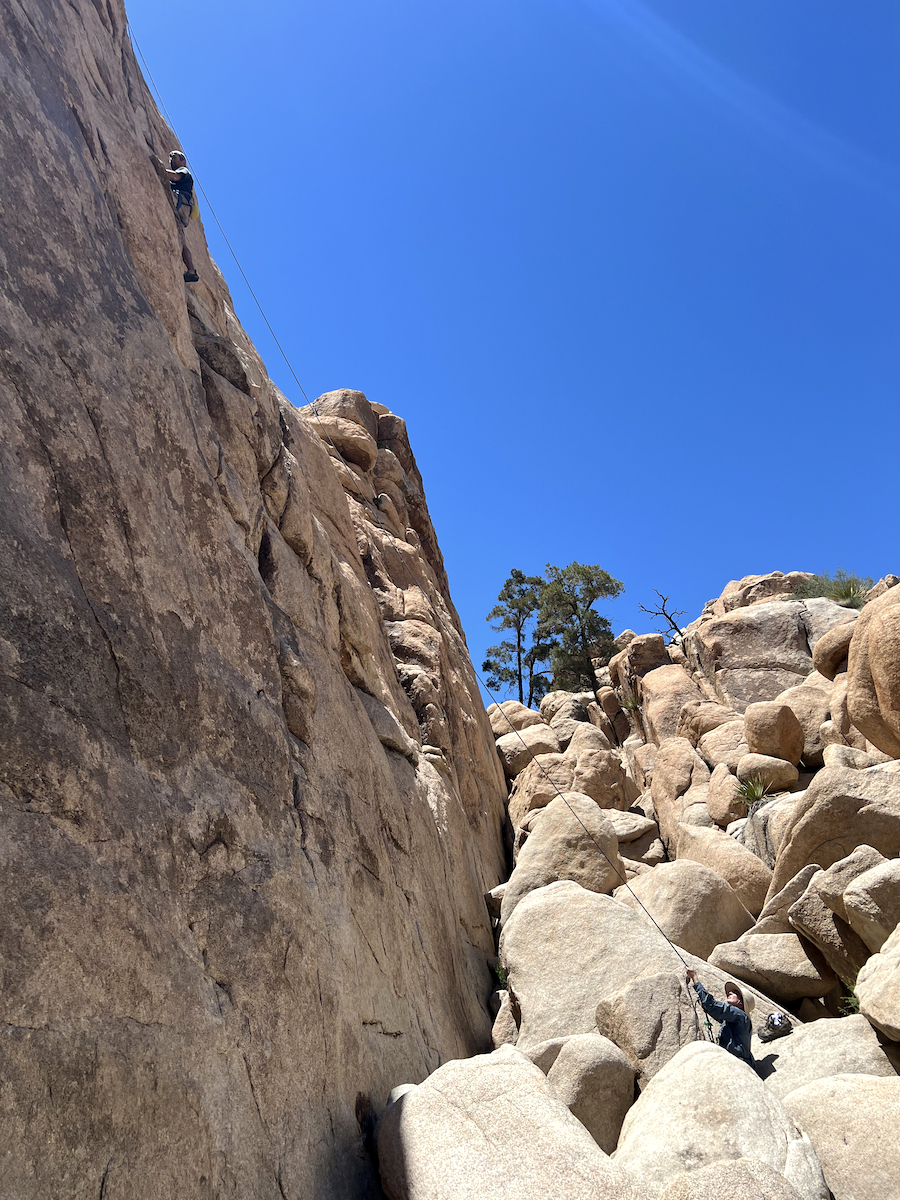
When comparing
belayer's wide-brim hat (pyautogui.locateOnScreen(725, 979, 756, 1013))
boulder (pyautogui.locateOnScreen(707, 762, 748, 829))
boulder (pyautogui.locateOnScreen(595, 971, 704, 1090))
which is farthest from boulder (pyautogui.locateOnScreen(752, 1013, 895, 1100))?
boulder (pyautogui.locateOnScreen(707, 762, 748, 829))

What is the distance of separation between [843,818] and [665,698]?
1591 centimetres

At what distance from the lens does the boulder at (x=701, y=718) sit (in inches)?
1005

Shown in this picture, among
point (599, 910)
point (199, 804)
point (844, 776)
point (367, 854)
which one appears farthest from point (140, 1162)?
point (844, 776)

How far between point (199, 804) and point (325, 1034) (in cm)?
255

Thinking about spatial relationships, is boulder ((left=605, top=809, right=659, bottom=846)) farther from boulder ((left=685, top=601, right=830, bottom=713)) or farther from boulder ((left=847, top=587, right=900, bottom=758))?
boulder ((left=847, top=587, right=900, bottom=758))

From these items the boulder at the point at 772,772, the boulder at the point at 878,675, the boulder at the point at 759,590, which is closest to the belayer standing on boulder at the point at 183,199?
the boulder at the point at 878,675

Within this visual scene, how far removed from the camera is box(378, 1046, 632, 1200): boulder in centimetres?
592

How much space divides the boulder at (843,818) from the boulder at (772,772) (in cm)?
618

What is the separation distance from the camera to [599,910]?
12508 mm

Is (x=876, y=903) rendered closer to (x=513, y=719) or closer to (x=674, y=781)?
(x=674, y=781)

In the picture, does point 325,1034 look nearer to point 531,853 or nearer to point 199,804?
point 199,804

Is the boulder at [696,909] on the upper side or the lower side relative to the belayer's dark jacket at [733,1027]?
upper

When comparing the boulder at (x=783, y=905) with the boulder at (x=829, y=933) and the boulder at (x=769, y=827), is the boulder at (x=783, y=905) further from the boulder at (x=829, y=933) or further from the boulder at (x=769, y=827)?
the boulder at (x=769, y=827)

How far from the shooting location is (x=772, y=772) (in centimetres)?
1986
